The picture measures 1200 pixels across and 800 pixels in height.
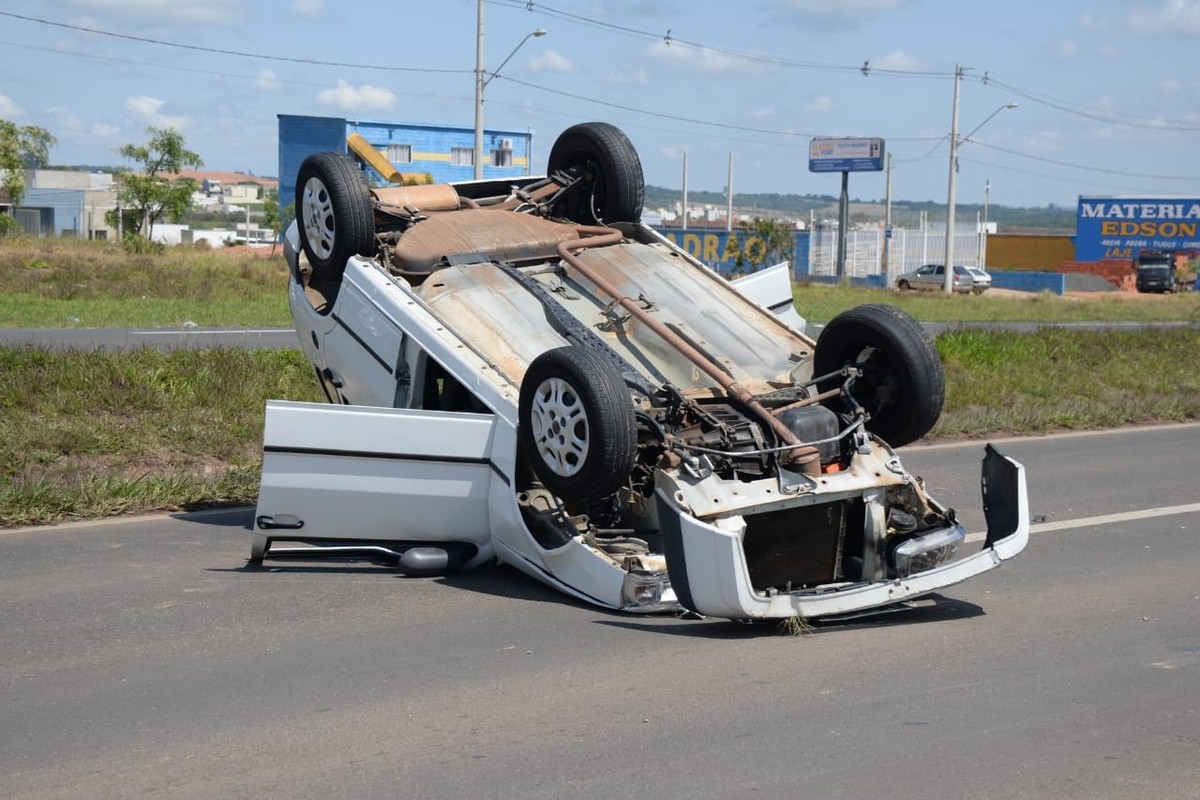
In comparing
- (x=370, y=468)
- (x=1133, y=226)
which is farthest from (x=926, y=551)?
(x=1133, y=226)

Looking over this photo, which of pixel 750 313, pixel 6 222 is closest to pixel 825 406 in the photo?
pixel 750 313

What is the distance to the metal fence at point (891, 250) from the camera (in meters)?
72.5

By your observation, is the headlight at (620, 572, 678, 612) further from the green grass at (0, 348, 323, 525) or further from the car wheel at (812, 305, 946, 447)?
the green grass at (0, 348, 323, 525)

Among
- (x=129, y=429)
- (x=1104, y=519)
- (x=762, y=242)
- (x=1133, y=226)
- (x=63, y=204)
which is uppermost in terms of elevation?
(x=1133, y=226)

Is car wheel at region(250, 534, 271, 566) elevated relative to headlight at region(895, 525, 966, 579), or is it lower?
lower

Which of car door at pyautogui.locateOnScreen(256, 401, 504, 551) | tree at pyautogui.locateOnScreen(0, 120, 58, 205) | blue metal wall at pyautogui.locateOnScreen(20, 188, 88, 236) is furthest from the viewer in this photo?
blue metal wall at pyautogui.locateOnScreen(20, 188, 88, 236)

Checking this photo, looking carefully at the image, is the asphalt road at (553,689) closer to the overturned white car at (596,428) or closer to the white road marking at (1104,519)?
→ the overturned white car at (596,428)

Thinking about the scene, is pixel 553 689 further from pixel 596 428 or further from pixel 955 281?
pixel 955 281

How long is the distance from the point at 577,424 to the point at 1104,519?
4481 millimetres

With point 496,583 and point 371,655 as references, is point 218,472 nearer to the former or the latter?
point 496,583

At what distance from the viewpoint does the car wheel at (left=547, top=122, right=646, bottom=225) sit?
9539 millimetres

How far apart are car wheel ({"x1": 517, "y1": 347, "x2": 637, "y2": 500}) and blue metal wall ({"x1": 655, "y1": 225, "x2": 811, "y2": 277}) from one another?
5184cm

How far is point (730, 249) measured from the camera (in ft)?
208

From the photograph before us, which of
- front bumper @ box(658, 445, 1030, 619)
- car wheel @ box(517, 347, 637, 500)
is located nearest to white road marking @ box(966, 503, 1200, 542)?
front bumper @ box(658, 445, 1030, 619)
